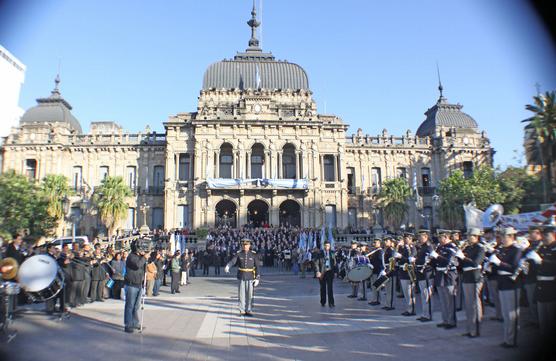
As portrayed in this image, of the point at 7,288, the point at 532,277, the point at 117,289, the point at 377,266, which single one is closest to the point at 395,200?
the point at 377,266

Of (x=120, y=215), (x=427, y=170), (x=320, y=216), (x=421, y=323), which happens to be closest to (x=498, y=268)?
(x=421, y=323)

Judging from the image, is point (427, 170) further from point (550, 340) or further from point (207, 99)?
point (550, 340)

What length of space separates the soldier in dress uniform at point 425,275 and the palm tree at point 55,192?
1505 inches

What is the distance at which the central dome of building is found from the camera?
45.8m

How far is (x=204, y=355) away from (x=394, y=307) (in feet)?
25.8

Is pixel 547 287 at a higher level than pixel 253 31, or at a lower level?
lower

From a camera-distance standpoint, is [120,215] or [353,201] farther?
A: [353,201]

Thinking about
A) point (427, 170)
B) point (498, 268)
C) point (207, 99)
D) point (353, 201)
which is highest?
point (207, 99)

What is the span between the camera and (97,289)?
1481 cm

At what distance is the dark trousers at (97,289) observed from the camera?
1449cm

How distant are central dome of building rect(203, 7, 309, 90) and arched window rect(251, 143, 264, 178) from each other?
8.01m

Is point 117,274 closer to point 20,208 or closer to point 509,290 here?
point 509,290

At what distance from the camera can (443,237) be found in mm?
10281

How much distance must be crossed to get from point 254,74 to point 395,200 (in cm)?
2333
